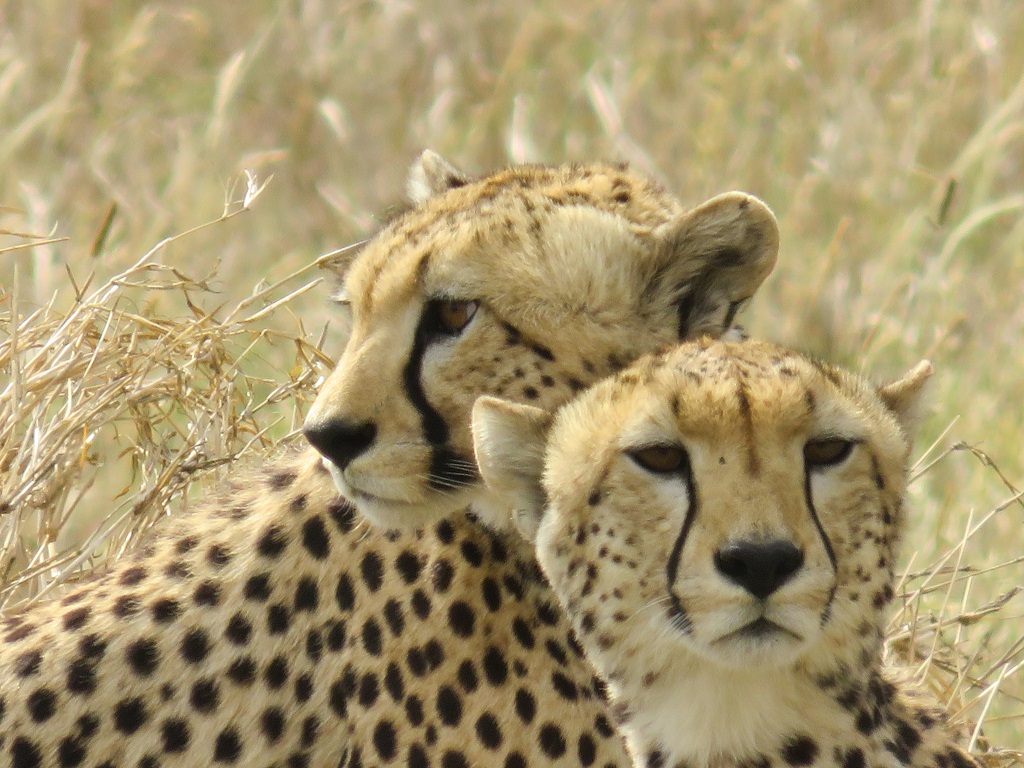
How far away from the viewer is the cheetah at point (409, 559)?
9.29ft

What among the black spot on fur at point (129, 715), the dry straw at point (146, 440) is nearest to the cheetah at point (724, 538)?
the black spot on fur at point (129, 715)

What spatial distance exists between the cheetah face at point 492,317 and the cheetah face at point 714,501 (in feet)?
1.06

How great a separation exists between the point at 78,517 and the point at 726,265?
283 cm

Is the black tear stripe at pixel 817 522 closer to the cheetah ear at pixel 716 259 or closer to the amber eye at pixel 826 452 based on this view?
the amber eye at pixel 826 452

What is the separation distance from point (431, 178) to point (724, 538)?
1281 millimetres

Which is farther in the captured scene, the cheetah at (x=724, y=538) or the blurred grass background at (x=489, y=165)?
the blurred grass background at (x=489, y=165)

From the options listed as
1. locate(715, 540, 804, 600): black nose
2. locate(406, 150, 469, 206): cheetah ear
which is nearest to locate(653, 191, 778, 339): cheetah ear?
locate(406, 150, 469, 206): cheetah ear

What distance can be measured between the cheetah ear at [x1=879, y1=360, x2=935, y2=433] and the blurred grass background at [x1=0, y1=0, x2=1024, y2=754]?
45.7 inches

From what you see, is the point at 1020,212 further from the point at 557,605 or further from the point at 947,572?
the point at 557,605

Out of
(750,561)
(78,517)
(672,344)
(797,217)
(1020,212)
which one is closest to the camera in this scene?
(750,561)

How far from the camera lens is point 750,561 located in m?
2.18

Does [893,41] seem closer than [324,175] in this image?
Yes

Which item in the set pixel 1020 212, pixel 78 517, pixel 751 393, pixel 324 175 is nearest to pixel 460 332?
pixel 751 393

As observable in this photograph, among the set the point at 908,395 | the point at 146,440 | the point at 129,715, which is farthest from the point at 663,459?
the point at 146,440
